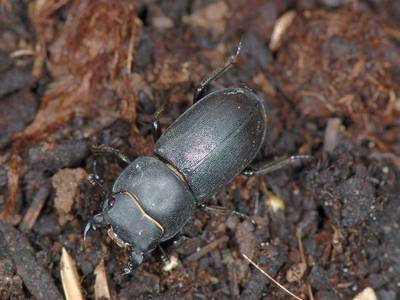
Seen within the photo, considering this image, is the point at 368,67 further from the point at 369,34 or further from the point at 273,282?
the point at 273,282

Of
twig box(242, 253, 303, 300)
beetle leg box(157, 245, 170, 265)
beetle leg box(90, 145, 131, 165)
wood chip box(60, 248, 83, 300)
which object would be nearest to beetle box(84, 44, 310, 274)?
beetle leg box(90, 145, 131, 165)

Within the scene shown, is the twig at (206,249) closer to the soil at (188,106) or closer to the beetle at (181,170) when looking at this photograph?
the soil at (188,106)

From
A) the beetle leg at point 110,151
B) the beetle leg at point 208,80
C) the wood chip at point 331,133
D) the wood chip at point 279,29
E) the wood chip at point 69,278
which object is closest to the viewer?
the wood chip at point 69,278

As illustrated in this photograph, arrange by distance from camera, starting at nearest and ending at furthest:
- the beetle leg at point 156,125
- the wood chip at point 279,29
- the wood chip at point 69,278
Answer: the wood chip at point 69,278
the beetle leg at point 156,125
the wood chip at point 279,29

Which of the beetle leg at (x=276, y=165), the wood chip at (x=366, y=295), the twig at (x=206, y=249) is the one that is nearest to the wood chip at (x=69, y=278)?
the twig at (x=206, y=249)

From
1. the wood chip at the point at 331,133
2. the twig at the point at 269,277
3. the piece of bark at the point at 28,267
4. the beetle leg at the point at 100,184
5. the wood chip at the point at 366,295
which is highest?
the beetle leg at the point at 100,184

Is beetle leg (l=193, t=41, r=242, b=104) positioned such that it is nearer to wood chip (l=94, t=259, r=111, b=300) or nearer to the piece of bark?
wood chip (l=94, t=259, r=111, b=300)
